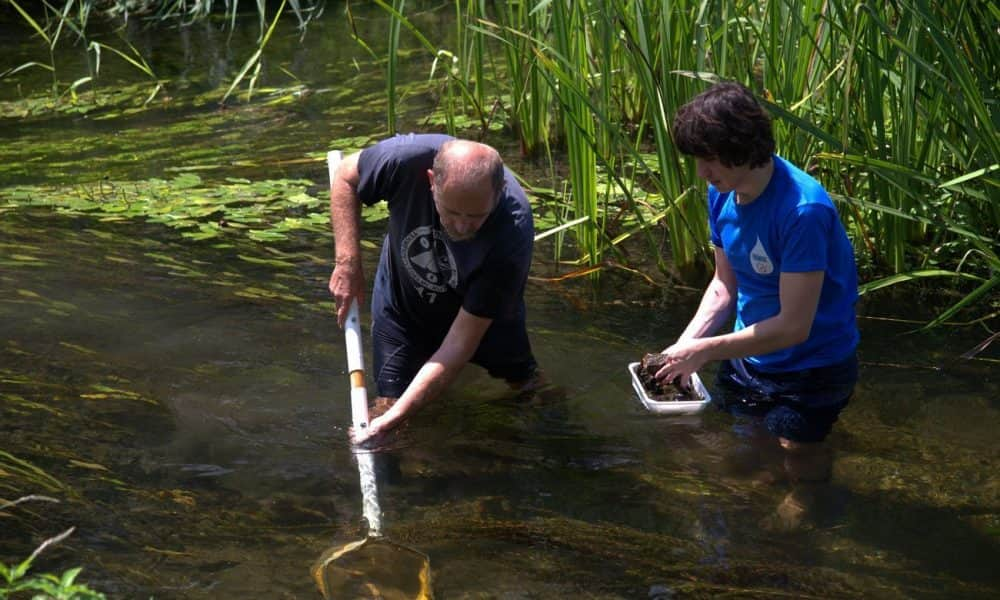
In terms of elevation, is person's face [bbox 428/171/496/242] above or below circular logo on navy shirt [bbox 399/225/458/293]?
above

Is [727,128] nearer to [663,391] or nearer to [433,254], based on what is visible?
[663,391]

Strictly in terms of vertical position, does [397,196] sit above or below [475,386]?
above

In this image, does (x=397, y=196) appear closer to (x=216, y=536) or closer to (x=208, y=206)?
(x=216, y=536)

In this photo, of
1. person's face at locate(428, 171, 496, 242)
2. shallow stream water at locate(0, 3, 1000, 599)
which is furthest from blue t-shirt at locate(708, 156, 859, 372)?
person's face at locate(428, 171, 496, 242)

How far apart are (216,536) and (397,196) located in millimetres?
1114

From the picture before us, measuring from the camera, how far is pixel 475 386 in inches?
172

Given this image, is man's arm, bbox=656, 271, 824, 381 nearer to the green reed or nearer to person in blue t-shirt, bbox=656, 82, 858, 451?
person in blue t-shirt, bbox=656, 82, 858, 451

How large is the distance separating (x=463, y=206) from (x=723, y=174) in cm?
69

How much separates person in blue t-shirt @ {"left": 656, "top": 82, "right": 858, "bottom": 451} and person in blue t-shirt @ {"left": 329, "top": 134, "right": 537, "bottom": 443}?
53 cm

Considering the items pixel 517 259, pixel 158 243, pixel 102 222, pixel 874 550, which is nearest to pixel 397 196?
pixel 517 259

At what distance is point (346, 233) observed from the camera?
3658 mm

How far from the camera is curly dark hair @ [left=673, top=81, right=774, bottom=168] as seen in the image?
9.32 feet

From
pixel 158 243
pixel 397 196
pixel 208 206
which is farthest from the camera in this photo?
pixel 208 206

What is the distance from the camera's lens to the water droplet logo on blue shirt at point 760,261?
3.06 meters
